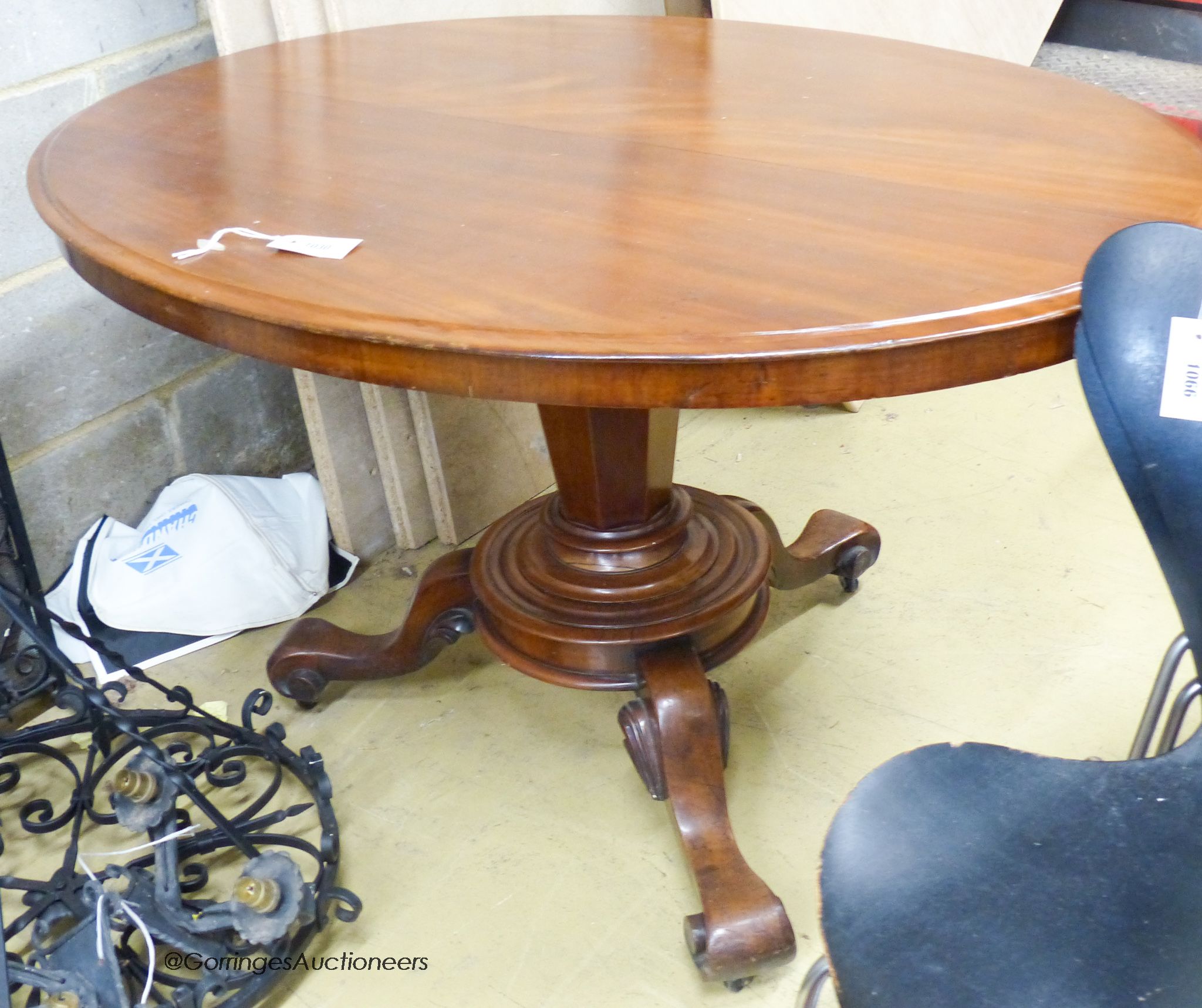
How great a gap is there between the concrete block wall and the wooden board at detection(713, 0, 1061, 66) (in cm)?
107

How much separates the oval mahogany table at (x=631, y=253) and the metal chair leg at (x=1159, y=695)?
14.7 inches

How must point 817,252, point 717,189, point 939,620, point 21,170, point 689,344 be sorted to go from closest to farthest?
point 689,344
point 817,252
point 717,189
point 21,170
point 939,620

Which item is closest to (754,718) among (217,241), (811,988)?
(811,988)

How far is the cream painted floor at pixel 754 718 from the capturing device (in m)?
1.28

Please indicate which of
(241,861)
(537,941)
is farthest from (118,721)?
(537,941)

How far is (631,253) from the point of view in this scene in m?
0.88

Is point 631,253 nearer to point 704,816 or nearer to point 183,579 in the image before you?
point 704,816

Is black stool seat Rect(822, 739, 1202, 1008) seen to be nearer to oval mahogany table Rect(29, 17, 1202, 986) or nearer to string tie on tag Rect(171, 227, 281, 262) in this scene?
oval mahogany table Rect(29, 17, 1202, 986)

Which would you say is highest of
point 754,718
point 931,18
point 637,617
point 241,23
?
point 241,23

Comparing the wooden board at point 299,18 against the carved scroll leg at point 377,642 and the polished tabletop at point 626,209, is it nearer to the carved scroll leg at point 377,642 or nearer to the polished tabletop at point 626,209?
the polished tabletop at point 626,209

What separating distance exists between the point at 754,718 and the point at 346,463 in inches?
30.3

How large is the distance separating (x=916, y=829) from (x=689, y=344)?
357 millimetres

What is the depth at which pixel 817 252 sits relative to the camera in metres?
0.88

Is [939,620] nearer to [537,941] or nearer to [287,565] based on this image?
[537,941]
